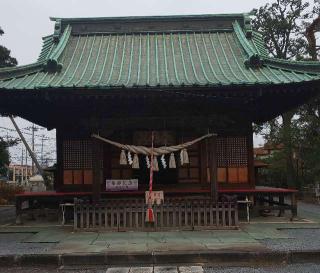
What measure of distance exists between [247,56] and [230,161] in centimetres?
377

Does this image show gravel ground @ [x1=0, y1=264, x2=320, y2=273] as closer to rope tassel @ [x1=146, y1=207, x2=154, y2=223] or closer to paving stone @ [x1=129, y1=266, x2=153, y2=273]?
paving stone @ [x1=129, y1=266, x2=153, y2=273]

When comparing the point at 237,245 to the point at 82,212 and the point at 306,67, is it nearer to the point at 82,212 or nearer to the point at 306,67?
the point at 82,212

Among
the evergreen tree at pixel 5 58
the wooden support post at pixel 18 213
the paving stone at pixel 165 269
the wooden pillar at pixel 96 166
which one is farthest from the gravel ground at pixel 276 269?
the evergreen tree at pixel 5 58

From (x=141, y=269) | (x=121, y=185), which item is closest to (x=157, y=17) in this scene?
(x=121, y=185)

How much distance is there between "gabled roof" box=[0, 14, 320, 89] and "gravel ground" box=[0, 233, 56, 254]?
4224 millimetres

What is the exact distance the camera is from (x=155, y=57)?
622 inches

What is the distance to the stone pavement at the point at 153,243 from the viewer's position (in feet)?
29.5

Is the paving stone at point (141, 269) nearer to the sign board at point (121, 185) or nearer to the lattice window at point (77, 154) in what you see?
the sign board at point (121, 185)

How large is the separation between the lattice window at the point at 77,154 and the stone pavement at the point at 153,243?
8.40 feet

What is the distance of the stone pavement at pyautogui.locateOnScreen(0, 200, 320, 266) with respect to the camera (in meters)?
8.98

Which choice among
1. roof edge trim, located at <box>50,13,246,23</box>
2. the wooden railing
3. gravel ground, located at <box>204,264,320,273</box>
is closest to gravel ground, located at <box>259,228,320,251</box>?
gravel ground, located at <box>204,264,320,273</box>

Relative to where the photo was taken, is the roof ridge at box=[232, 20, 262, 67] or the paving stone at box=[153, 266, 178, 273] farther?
the roof ridge at box=[232, 20, 262, 67]

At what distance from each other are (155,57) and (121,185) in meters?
4.92

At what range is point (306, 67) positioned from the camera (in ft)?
43.3
